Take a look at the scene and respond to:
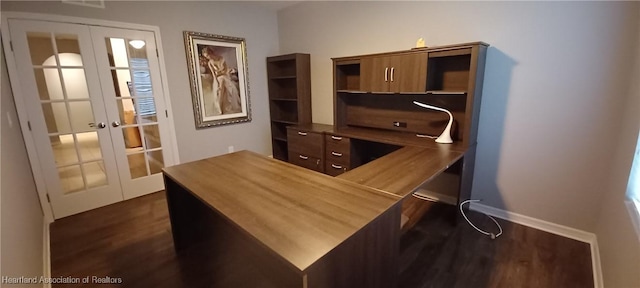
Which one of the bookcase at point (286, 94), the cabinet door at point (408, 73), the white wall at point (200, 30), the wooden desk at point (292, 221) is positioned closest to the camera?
the wooden desk at point (292, 221)

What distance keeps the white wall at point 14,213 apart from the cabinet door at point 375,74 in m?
2.70

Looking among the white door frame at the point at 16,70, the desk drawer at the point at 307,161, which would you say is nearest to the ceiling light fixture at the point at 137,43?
the white door frame at the point at 16,70

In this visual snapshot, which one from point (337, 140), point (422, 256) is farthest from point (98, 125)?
point (422, 256)

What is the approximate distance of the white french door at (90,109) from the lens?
2.48 metres

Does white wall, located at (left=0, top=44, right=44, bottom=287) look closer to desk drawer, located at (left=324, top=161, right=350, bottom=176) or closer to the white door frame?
the white door frame

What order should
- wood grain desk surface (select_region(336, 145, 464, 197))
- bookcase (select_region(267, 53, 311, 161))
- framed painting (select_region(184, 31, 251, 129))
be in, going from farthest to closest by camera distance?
bookcase (select_region(267, 53, 311, 161)) < framed painting (select_region(184, 31, 251, 129)) < wood grain desk surface (select_region(336, 145, 464, 197))

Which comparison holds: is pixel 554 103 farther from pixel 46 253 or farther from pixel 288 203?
pixel 46 253

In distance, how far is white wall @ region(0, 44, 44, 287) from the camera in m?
1.26

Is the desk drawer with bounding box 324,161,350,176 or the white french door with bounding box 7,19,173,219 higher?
the white french door with bounding box 7,19,173,219

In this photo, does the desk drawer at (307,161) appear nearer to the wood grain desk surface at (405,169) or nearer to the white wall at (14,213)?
the wood grain desk surface at (405,169)

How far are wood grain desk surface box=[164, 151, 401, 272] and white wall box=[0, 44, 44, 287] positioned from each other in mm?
Result: 751

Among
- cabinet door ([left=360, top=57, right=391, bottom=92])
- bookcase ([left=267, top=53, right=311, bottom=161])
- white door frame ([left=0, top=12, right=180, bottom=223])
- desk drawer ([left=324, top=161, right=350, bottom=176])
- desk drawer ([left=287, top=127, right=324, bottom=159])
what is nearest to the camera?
white door frame ([left=0, top=12, right=180, bottom=223])

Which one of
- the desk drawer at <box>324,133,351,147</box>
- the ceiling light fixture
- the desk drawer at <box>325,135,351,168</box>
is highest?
the ceiling light fixture

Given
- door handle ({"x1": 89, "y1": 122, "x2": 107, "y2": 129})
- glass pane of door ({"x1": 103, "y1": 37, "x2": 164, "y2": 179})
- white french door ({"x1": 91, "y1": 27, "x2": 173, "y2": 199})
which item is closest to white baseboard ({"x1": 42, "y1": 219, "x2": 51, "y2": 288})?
white french door ({"x1": 91, "y1": 27, "x2": 173, "y2": 199})
